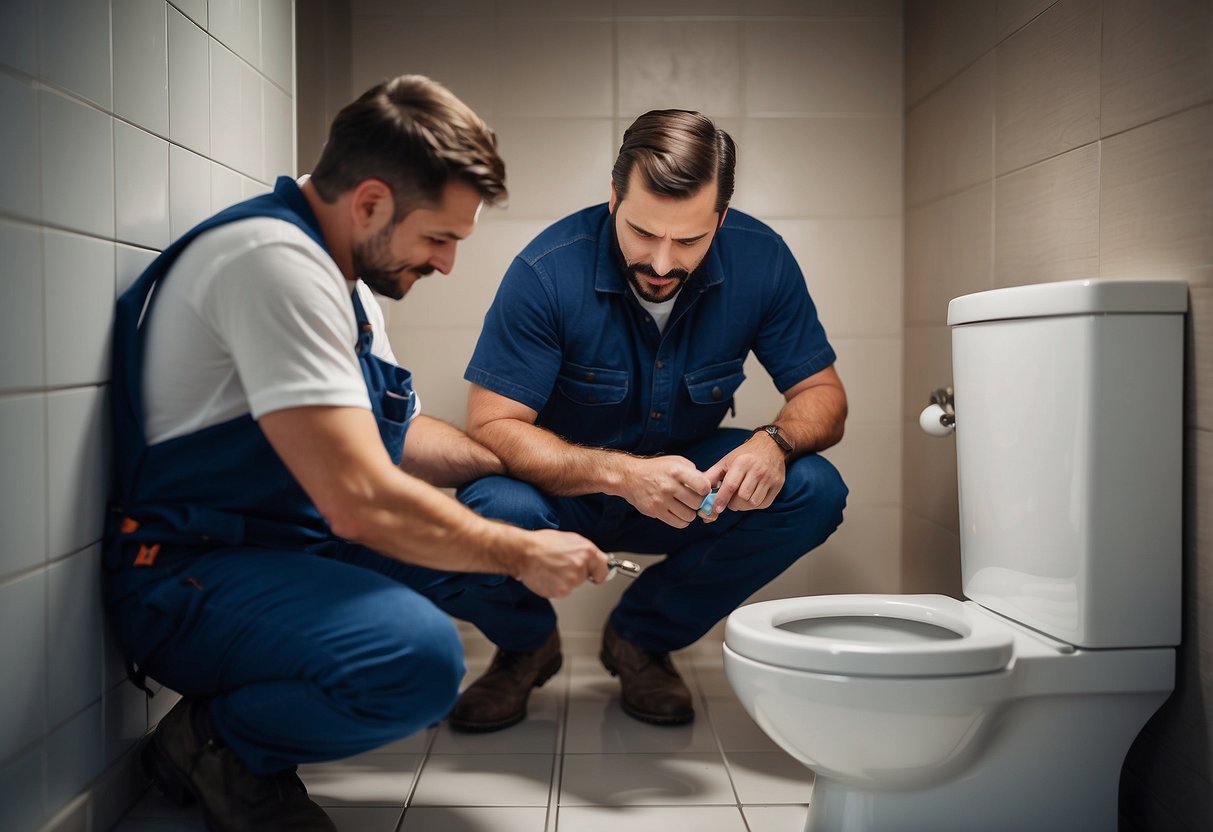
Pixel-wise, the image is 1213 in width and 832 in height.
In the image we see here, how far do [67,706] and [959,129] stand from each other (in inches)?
73.5

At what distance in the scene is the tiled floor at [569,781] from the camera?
A: 1509mm

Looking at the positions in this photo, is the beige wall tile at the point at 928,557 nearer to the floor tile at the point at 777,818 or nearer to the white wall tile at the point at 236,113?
the floor tile at the point at 777,818

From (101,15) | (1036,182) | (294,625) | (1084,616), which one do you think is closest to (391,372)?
(294,625)

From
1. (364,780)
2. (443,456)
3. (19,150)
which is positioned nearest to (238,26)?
(19,150)

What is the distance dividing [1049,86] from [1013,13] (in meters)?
0.22

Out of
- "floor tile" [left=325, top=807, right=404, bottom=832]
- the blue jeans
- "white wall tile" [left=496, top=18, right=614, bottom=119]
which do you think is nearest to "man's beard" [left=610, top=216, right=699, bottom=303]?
the blue jeans

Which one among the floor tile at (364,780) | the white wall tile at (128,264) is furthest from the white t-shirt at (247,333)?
the floor tile at (364,780)

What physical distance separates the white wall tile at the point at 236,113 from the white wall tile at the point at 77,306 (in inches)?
15.0

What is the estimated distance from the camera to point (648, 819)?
1525mm

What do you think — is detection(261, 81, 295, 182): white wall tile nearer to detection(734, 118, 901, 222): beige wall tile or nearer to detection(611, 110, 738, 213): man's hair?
detection(611, 110, 738, 213): man's hair

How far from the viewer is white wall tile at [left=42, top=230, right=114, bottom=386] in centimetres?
121

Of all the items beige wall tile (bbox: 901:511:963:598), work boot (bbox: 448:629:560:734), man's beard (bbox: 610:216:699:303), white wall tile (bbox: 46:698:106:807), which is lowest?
work boot (bbox: 448:629:560:734)

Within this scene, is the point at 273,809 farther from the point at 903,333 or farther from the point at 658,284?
the point at 903,333

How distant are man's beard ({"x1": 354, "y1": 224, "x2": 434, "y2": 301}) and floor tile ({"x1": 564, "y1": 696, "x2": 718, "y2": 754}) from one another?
3.00 ft
